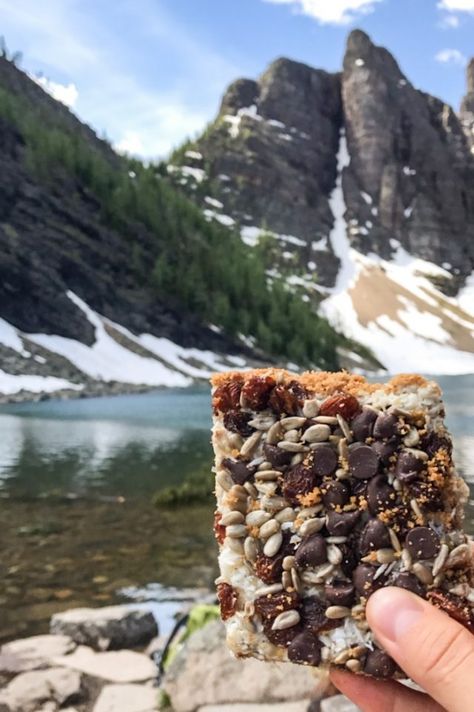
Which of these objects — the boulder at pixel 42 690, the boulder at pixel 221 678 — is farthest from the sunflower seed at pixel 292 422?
the boulder at pixel 42 690

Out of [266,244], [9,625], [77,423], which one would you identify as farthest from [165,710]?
[266,244]

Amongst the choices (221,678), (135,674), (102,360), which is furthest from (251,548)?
(102,360)

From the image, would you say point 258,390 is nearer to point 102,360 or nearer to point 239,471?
point 239,471

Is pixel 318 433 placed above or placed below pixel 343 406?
below

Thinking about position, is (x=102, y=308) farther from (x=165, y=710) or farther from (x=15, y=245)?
(x=165, y=710)

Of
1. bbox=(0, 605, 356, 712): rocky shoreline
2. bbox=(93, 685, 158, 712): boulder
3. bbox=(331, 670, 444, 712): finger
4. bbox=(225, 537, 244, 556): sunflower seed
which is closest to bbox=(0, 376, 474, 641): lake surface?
bbox=(0, 605, 356, 712): rocky shoreline

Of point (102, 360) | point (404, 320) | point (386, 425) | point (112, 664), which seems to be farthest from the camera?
point (404, 320)

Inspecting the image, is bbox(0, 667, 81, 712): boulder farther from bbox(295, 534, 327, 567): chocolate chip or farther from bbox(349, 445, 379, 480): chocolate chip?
Result: bbox(349, 445, 379, 480): chocolate chip
